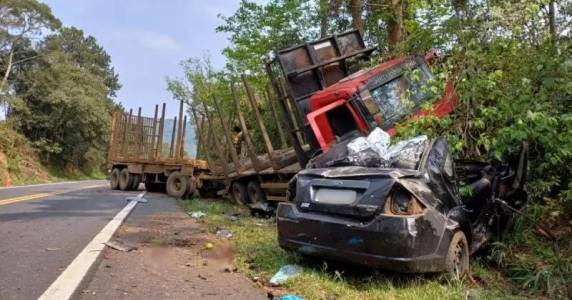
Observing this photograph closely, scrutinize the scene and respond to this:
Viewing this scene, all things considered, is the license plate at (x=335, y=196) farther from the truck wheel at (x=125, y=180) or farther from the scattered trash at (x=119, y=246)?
the truck wheel at (x=125, y=180)

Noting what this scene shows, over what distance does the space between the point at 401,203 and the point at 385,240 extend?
1.27ft

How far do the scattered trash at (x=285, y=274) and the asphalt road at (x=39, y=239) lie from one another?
2.06 m

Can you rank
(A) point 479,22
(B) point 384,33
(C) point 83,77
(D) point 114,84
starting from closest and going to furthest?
(A) point 479,22 < (B) point 384,33 < (C) point 83,77 < (D) point 114,84

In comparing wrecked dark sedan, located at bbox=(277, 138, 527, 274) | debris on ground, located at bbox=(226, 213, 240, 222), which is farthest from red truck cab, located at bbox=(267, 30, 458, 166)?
debris on ground, located at bbox=(226, 213, 240, 222)

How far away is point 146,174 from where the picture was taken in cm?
1777

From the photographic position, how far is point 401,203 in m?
4.21

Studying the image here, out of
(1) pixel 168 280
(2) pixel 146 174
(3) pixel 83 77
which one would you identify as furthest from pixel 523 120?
(3) pixel 83 77

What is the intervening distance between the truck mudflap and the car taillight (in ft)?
0.27

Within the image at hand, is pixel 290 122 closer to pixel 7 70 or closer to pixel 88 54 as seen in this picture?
pixel 7 70

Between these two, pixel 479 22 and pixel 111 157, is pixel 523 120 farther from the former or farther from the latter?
pixel 111 157

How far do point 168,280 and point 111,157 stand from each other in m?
16.9

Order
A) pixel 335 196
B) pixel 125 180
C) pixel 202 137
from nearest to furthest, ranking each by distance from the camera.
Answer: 1. pixel 335 196
2. pixel 202 137
3. pixel 125 180

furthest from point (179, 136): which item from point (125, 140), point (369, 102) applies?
point (369, 102)

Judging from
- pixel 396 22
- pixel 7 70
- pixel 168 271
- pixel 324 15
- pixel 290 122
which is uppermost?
pixel 7 70
